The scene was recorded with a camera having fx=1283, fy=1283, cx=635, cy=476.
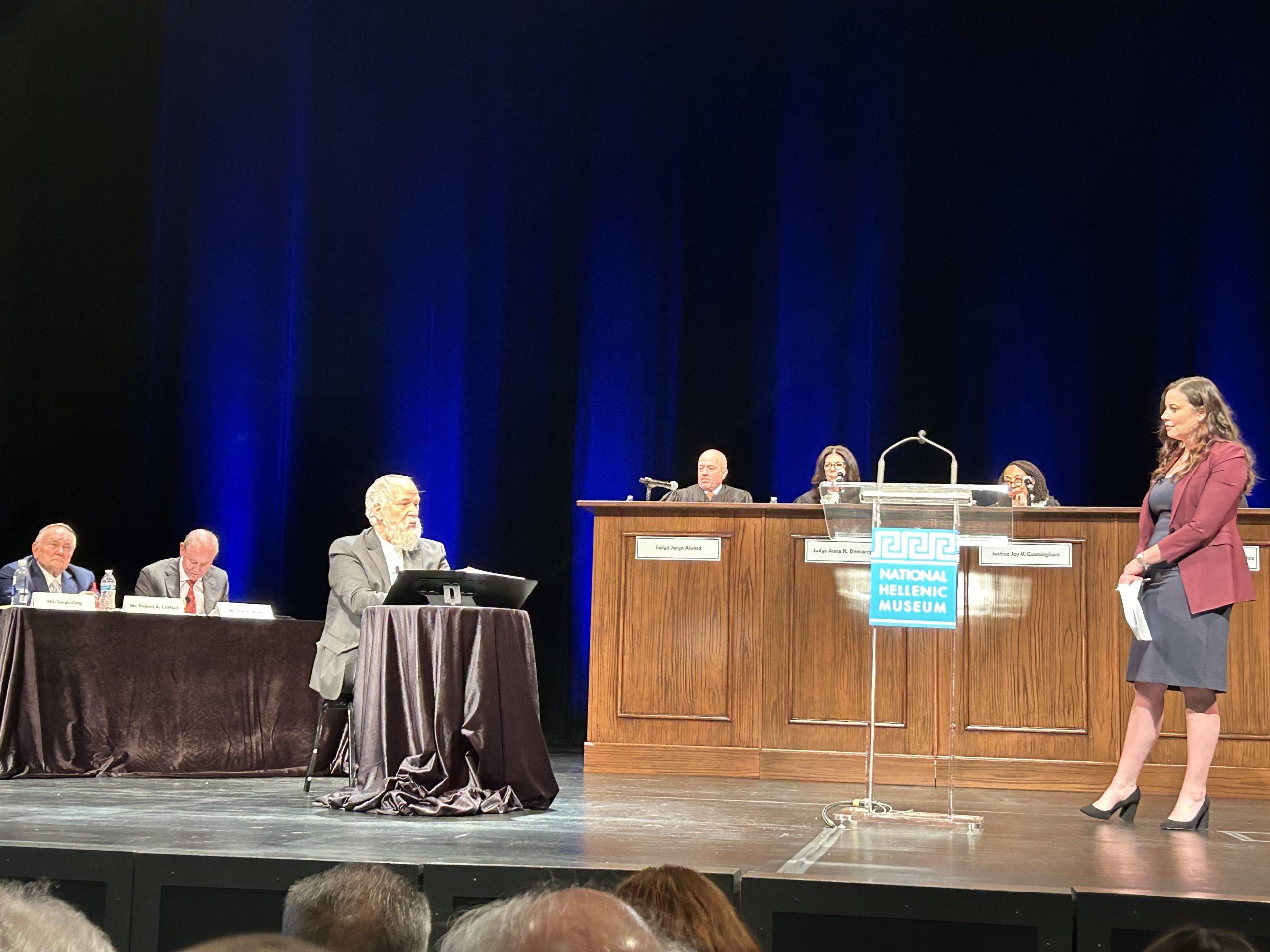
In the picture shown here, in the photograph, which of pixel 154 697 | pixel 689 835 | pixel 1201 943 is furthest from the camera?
pixel 154 697

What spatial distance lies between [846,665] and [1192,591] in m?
1.77

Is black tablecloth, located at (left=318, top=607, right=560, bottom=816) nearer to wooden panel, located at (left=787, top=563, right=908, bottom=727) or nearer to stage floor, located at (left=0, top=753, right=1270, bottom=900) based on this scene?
stage floor, located at (left=0, top=753, right=1270, bottom=900)

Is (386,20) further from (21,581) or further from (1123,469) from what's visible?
(1123,469)

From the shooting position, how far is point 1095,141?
800 cm

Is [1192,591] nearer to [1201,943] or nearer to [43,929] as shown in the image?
[1201,943]

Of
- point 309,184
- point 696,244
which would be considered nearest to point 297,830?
point 696,244

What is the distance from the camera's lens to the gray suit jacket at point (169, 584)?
6.40 m

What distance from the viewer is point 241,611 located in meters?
5.80

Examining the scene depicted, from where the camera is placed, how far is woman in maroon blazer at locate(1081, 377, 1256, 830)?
4.01m

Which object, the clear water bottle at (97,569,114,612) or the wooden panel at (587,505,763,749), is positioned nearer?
the clear water bottle at (97,569,114,612)

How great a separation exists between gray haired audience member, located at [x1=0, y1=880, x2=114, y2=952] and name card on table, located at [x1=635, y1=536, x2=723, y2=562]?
4789mm

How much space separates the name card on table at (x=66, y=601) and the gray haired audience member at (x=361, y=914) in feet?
14.4

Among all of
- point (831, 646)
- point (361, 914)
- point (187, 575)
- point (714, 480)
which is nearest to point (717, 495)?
point (714, 480)

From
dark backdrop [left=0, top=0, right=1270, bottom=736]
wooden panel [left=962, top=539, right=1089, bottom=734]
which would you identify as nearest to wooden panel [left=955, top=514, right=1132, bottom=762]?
wooden panel [left=962, top=539, right=1089, bottom=734]
